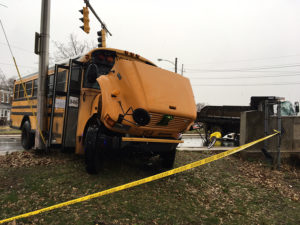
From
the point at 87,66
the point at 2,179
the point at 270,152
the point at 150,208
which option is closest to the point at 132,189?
the point at 150,208

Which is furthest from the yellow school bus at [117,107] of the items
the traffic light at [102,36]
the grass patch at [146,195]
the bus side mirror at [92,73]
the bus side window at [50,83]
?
the traffic light at [102,36]

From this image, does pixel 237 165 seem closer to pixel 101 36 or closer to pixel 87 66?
pixel 87 66

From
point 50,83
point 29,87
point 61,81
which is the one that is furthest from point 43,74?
point 29,87

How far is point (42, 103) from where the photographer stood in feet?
23.1

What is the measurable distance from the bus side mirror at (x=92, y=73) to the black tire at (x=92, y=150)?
1.08 m

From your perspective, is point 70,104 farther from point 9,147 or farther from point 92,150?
point 9,147

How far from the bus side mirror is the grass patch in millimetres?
2158

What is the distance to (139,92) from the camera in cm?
460

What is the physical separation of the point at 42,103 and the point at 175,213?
5028mm

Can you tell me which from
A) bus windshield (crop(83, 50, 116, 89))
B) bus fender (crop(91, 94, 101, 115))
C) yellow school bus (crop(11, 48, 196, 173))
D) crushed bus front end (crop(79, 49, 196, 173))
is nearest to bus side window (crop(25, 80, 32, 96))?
yellow school bus (crop(11, 48, 196, 173))

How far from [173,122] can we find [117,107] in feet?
4.01

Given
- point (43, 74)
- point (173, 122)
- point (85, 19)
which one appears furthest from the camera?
point (85, 19)

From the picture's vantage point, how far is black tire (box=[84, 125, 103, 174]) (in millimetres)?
4996

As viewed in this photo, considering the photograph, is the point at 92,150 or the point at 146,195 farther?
the point at 92,150
